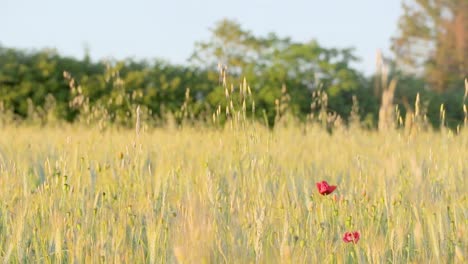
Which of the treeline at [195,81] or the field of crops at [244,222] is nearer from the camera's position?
the field of crops at [244,222]

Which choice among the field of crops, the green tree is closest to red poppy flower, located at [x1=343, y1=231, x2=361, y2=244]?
the field of crops

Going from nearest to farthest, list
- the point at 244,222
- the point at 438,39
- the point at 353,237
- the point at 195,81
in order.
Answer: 1. the point at 353,237
2. the point at 244,222
3. the point at 195,81
4. the point at 438,39

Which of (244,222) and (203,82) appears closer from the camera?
(244,222)

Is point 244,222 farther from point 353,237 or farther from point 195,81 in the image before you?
point 195,81

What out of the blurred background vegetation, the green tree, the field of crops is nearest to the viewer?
the field of crops

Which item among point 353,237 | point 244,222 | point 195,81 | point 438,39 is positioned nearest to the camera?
point 353,237

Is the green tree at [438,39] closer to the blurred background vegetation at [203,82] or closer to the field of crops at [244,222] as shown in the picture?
the blurred background vegetation at [203,82]

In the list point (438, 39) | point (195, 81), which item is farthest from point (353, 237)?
point (438, 39)

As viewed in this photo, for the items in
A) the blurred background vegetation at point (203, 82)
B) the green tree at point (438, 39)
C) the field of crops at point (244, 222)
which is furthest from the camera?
the green tree at point (438, 39)

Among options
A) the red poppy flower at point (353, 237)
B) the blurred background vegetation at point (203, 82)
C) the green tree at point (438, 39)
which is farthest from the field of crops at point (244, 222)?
the green tree at point (438, 39)

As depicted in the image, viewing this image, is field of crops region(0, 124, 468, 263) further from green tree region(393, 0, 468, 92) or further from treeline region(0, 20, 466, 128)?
green tree region(393, 0, 468, 92)

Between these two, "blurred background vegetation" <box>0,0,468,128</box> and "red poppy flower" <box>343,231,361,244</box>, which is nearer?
"red poppy flower" <box>343,231,361,244</box>

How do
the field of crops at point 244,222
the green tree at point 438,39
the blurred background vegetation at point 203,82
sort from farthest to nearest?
the green tree at point 438,39 → the blurred background vegetation at point 203,82 → the field of crops at point 244,222

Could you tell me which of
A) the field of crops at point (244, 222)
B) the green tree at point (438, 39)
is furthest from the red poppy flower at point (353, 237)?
the green tree at point (438, 39)
